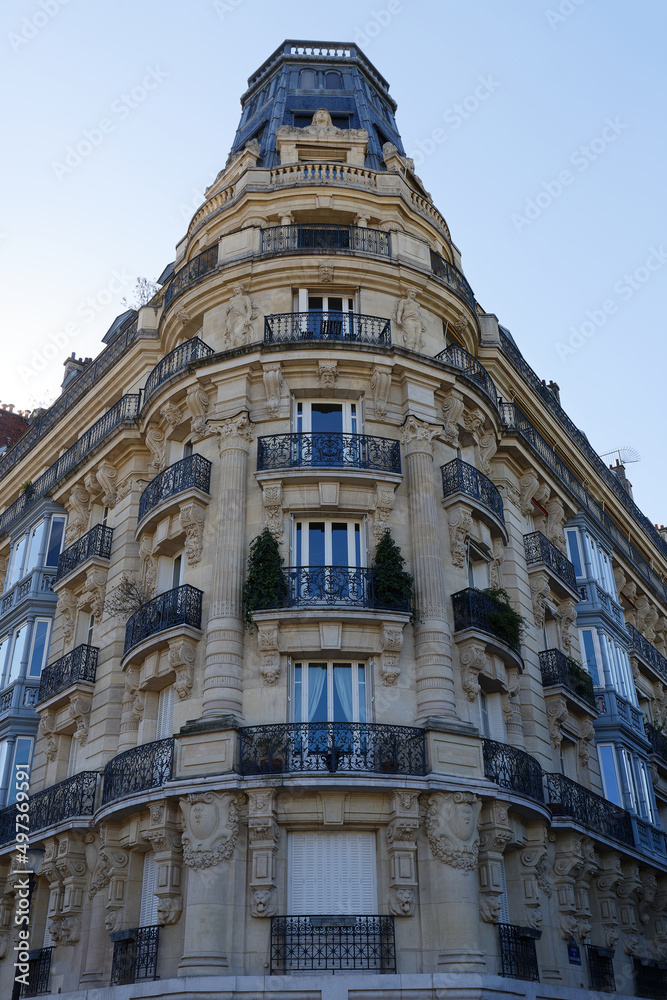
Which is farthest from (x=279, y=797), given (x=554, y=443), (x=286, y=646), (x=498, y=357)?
(x=554, y=443)

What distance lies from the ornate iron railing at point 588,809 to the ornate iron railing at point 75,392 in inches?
629

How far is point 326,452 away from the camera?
20.6 m

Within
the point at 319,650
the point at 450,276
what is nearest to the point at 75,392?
the point at 450,276

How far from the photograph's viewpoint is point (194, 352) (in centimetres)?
2309

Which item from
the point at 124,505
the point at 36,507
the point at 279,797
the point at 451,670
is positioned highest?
the point at 36,507

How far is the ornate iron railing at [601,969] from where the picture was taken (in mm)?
20766

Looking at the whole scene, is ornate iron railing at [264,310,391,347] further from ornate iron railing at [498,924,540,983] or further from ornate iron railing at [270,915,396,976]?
ornate iron railing at [498,924,540,983]

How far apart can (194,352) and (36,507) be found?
8.58 meters

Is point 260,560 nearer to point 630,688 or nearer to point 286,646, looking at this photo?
point 286,646

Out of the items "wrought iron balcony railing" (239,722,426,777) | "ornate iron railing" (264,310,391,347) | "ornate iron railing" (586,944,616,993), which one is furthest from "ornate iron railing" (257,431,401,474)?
"ornate iron railing" (586,944,616,993)

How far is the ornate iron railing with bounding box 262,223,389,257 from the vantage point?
78.2ft

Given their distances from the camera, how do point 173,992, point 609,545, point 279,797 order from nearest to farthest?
point 173,992
point 279,797
point 609,545

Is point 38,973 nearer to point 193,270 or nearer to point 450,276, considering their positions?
point 193,270

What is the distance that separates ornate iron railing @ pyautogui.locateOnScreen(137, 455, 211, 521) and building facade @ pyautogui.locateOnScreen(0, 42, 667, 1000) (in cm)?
11
